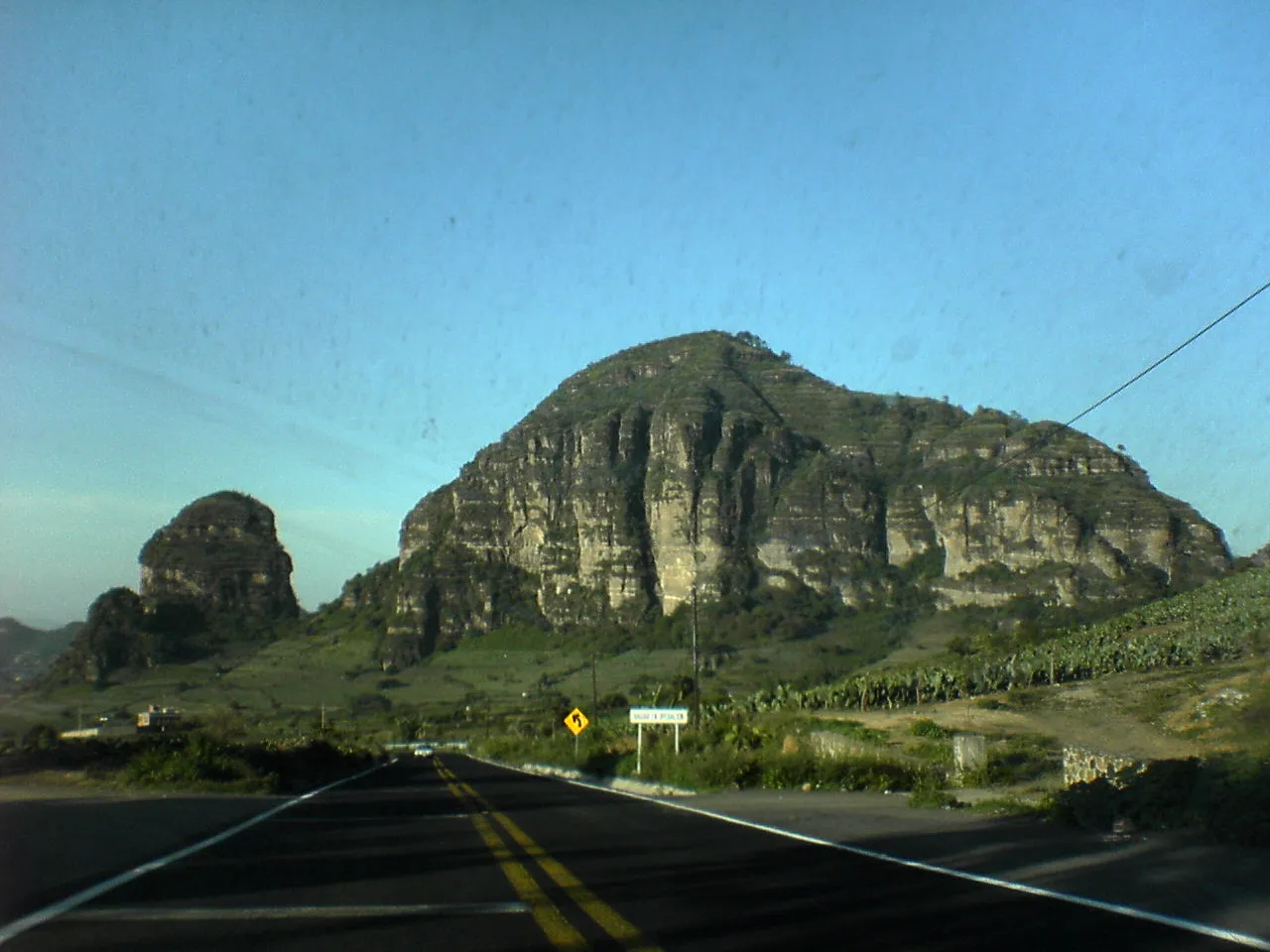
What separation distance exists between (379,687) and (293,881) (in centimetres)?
11775

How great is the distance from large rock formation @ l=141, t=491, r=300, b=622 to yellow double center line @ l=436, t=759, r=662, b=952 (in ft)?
497

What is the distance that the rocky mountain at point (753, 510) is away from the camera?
369ft

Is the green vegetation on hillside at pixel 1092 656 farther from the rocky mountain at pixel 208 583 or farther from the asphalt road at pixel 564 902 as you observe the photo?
the rocky mountain at pixel 208 583

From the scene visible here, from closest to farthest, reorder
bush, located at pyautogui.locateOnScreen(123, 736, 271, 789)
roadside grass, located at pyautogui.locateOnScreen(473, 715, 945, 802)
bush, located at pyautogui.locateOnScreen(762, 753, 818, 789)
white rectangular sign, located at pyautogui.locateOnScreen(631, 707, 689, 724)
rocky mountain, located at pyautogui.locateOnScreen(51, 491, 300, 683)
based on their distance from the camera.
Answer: roadside grass, located at pyautogui.locateOnScreen(473, 715, 945, 802), bush, located at pyautogui.locateOnScreen(762, 753, 818, 789), bush, located at pyautogui.locateOnScreen(123, 736, 271, 789), white rectangular sign, located at pyautogui.locateOnScreen(631, 707, 689, 724), rocky mountain, located at pyautogui.locateOnScreen(51, 491, 300, 683)

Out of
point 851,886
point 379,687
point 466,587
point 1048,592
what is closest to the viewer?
point 851,886

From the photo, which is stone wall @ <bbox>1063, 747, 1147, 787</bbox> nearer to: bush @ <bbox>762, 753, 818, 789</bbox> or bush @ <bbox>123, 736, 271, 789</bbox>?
bush @ <bbox>762, 753, 818, 789</bbox>

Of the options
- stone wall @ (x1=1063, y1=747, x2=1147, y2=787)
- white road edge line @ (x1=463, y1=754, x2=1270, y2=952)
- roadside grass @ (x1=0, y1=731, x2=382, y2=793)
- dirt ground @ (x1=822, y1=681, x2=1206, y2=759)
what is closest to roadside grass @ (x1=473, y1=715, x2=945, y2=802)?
stone wall @ (x1=1063, y1=747, x2=1147, y2=787)

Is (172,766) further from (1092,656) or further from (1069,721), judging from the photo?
(1092,656)

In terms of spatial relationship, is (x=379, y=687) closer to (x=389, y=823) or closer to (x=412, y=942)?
(x=389, y=823)

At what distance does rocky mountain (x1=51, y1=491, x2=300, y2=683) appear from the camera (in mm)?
138375

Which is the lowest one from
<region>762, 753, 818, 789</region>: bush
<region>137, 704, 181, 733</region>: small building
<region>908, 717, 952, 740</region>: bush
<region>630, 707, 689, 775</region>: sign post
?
<region>137, 704, 181, 733</region>: small building

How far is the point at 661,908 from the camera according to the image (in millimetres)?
8531

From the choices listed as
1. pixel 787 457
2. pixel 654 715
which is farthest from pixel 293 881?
pixel 787 457

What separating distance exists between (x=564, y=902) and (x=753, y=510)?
131 meters
